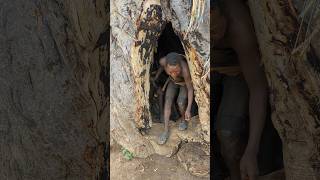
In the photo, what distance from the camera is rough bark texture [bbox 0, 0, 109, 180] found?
101 inches

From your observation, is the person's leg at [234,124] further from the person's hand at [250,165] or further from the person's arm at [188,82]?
the person's arm at [188,82]

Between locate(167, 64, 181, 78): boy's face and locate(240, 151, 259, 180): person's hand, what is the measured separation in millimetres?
5977

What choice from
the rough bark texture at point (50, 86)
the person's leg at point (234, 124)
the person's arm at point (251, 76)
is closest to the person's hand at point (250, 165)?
the person's arm at point (251, 76)

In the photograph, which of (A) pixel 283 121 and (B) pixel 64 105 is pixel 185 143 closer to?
(B) pixel 64 105

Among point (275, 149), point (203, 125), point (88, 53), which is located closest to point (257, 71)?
point (275, 149)

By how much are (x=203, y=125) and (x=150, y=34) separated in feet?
4.78

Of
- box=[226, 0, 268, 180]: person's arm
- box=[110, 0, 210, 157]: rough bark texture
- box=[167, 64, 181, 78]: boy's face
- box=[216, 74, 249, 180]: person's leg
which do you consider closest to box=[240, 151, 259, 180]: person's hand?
box=[226, 0, 268, 180]: person's arm

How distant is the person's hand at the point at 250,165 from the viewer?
2.06 m

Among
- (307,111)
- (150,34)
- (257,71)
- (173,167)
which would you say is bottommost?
(173,167)

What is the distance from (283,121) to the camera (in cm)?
179

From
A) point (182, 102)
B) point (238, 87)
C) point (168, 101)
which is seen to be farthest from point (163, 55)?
point (238, 87)

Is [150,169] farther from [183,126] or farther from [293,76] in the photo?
[293,76]

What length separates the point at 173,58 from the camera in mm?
8180

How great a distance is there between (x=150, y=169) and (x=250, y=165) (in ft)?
19.8
